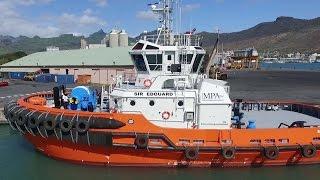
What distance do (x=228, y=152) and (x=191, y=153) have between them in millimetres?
1232

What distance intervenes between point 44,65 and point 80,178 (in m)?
38.7

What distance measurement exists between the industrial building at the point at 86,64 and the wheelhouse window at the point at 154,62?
2308cm

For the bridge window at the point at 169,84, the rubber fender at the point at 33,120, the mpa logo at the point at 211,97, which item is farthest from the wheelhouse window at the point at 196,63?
the rubber fender at the point at 33,120

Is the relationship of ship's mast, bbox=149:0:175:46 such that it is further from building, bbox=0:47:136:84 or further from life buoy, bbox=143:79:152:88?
building, bbox=0:47:136:84

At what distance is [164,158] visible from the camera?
45.1ft

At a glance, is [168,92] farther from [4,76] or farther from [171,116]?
[4,76]

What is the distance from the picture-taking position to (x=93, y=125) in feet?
44.0

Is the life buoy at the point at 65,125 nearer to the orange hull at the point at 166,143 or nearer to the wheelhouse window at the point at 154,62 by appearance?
the orange hull at the point at 166,143

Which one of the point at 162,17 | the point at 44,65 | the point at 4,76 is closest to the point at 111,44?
the point at 44,65

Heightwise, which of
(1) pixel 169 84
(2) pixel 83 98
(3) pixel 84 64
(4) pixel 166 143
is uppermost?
(3) pixel 84 64

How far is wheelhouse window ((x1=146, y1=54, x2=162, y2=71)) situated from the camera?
47.3 ft

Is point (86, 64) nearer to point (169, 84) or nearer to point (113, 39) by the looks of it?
point (113, 39)

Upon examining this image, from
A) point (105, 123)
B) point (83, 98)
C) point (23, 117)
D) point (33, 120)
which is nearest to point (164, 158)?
point (105, 123)

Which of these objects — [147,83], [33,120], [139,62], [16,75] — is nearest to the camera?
[33,120]
